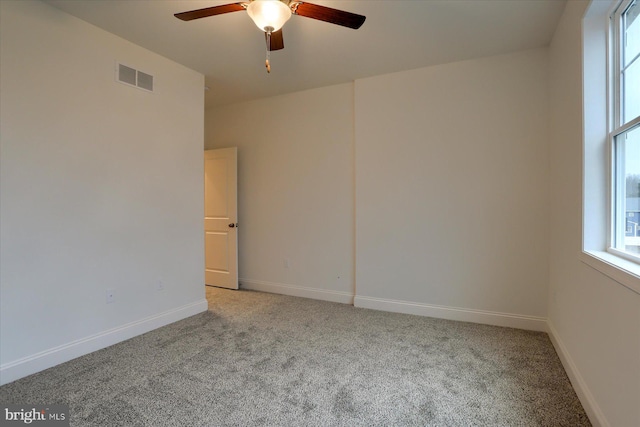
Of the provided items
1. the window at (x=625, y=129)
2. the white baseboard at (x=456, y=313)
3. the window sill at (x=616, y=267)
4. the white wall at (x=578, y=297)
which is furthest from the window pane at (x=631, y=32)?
the white baseboard at (x=456, y=313)

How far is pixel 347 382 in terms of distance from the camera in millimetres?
2111

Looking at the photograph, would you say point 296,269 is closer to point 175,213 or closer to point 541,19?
point 175,213

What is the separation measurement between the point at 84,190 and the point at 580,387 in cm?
371

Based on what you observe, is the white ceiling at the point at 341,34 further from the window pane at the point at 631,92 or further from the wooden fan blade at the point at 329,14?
the window pane at the point at 631,92

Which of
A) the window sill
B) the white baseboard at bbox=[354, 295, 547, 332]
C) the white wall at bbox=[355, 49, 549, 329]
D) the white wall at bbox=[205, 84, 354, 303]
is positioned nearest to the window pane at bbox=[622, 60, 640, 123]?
the window sill

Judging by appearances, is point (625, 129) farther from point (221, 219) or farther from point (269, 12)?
point (221, 219)

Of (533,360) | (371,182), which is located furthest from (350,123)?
(533,360)

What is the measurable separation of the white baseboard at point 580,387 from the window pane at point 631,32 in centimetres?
183

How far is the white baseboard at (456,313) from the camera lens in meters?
2.98

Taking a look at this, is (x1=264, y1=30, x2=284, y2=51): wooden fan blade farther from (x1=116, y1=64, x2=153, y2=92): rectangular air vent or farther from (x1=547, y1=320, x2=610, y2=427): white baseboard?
(x1=547, y1=320, x2=610, y2=427): white baseboard

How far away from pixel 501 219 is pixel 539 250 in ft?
1.37

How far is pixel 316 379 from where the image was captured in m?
2.14

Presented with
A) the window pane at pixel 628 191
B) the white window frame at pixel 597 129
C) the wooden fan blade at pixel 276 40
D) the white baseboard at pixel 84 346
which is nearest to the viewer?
the window pane at pixel 628 191

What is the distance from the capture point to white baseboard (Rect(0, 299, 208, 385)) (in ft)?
7.06
